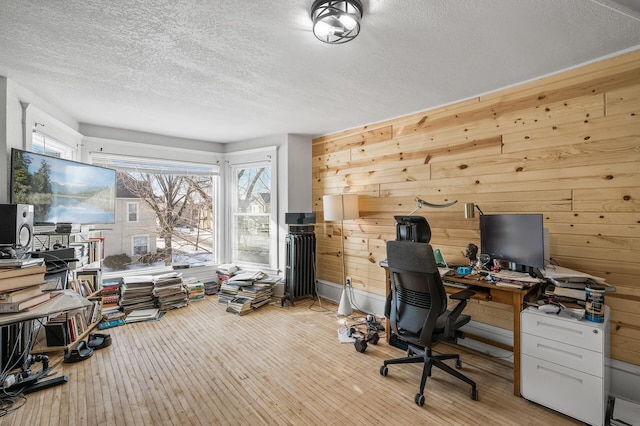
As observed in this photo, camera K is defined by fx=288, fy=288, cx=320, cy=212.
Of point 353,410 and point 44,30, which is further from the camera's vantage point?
point 353,410

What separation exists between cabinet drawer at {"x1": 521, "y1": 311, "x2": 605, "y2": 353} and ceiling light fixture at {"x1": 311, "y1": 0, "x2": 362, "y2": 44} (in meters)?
2.23

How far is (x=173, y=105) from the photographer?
10.2 feet

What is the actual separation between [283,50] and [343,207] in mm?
1995

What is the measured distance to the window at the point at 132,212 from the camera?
169 inches

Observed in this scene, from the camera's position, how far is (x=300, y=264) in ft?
13.6

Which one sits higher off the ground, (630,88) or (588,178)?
(630,88)

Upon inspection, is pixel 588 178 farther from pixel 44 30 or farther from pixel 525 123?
pixel 44 30

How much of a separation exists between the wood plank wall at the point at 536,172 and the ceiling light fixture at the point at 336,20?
174 cm

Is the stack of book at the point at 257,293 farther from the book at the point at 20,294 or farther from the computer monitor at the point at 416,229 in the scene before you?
the book at the point at 20,294

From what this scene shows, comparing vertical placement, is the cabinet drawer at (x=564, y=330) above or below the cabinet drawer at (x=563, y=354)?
above

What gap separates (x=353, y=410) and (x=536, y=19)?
2701mm

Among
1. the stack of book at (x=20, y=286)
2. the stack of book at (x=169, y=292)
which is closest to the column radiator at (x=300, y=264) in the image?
the stack of book at (x=169, y=292)

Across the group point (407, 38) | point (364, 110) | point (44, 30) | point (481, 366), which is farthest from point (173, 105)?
point (481, 366)

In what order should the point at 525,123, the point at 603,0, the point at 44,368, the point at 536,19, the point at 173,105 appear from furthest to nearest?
the point at 173,105
the point at 525,123
the point at 44,368
the point at 536,19
the point at 603,0
